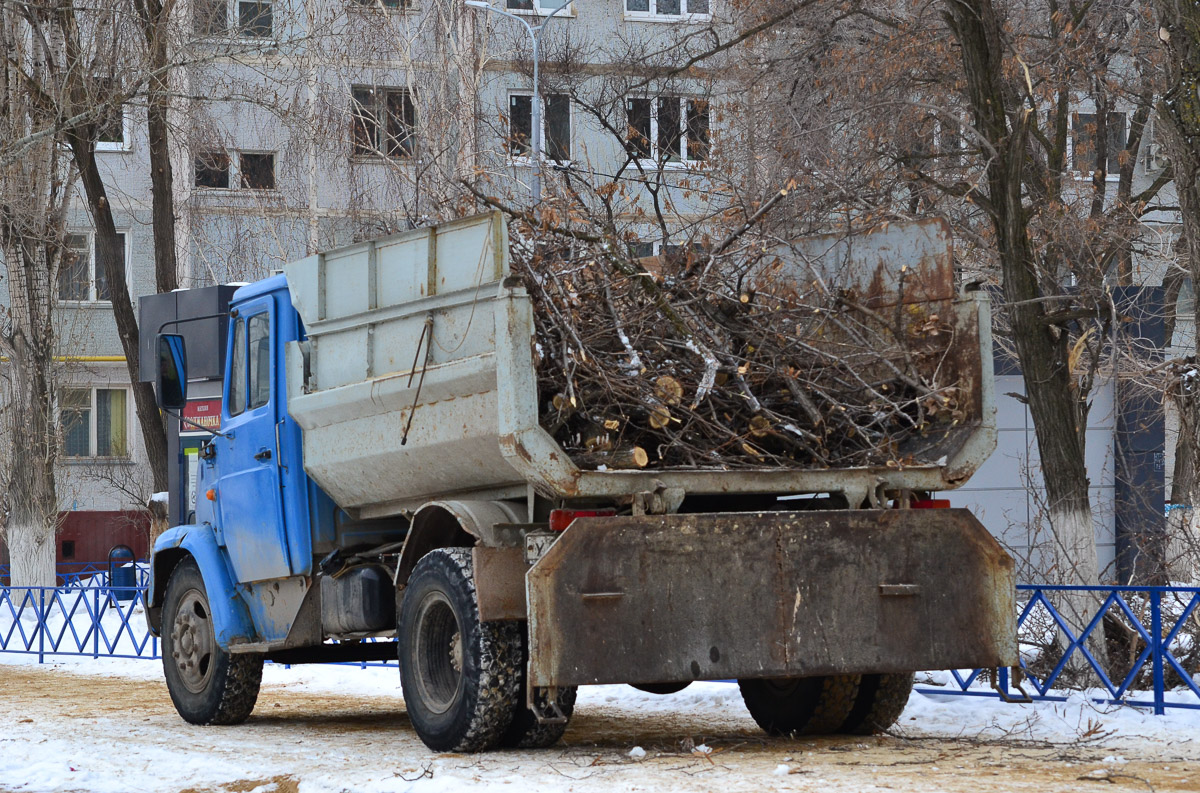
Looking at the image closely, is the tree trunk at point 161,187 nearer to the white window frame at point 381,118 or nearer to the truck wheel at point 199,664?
the white window frame at point 381,118

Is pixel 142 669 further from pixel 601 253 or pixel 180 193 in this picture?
pixel 180 193

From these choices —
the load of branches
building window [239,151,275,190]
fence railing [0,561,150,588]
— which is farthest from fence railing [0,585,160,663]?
building window [239,151,275,190]

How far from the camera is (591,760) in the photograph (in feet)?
25.0

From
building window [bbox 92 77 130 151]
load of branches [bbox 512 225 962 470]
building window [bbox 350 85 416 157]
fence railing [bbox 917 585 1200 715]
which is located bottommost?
fence railing [bbox 917 585 1200 715]

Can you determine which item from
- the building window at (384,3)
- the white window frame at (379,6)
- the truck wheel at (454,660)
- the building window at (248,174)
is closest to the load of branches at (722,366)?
the truck wheel at (454,660)

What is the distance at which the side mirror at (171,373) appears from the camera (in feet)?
32.9

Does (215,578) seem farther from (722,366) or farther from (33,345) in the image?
(33,345)

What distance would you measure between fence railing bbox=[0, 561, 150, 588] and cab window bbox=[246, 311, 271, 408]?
11.0m

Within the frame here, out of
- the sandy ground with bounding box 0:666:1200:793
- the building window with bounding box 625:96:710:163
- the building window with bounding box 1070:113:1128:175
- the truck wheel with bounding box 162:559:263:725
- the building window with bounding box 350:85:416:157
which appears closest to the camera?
the sandy ground with bounding box 0:666:1200:793

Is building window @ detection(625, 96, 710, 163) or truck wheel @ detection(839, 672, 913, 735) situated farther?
building window @ detection(625, 96, 710, 163)

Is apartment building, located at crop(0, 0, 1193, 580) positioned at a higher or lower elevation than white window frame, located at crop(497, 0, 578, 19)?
lower

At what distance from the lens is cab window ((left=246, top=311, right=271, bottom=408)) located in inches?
378

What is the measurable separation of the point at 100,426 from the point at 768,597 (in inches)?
1067

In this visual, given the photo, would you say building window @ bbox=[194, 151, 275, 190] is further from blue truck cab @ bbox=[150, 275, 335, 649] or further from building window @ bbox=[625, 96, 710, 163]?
blue truck cab @ bbox=[150, 275, 335, 649]
